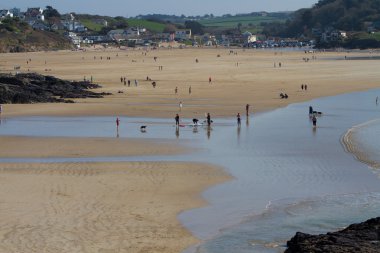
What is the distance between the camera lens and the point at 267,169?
1959 cm

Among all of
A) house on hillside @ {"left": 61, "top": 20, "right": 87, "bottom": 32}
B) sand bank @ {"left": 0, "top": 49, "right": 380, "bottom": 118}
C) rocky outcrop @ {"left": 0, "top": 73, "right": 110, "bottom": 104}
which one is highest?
house on hillside @ {"left": 61, "top": 20, "right": 87, "bottom": 32}

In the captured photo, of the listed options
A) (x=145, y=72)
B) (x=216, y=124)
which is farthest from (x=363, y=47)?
(x=216, y=124)

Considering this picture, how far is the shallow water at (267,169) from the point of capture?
13.6m

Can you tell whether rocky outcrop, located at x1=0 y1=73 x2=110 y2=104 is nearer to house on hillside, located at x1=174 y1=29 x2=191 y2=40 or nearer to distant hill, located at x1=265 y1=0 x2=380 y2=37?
distant hill, located at x1=265 y1=0 x2=380 y2=37

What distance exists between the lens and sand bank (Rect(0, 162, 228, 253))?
12172 mm

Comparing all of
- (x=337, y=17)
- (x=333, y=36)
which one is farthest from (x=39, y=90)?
(x=337, y=17)

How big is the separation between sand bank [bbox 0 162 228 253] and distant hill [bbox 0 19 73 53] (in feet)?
310

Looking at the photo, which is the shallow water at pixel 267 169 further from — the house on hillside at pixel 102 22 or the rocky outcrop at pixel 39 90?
the house on hillside at pixel 102 22

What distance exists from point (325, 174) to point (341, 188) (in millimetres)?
1841

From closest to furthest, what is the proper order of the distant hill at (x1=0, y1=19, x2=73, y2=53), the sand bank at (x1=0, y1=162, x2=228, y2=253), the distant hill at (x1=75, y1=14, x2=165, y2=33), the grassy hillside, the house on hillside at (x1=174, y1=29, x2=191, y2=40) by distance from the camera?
the sand bank at (x1=0, y1=162, x2=228, y2=253)
the distant hill at (x1=0, y1=19, x2=73, y2=53)
the house on hillside at (x1=174, y1=29, x2=191, y2=40)
the distant hill at (x1=75, y1=14, x2=165, y2=33)
the grassy hillside

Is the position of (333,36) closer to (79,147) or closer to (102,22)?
(102,22)

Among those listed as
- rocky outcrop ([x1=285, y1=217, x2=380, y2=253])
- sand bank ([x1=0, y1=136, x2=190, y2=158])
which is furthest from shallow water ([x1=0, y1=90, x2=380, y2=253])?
rocky outcrop ([x1=285, y1=217, x2=380, y2=253])

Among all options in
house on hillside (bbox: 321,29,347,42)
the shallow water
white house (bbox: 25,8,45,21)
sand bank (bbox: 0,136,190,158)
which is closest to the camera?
the shallow water

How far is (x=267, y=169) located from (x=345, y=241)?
8871mm
